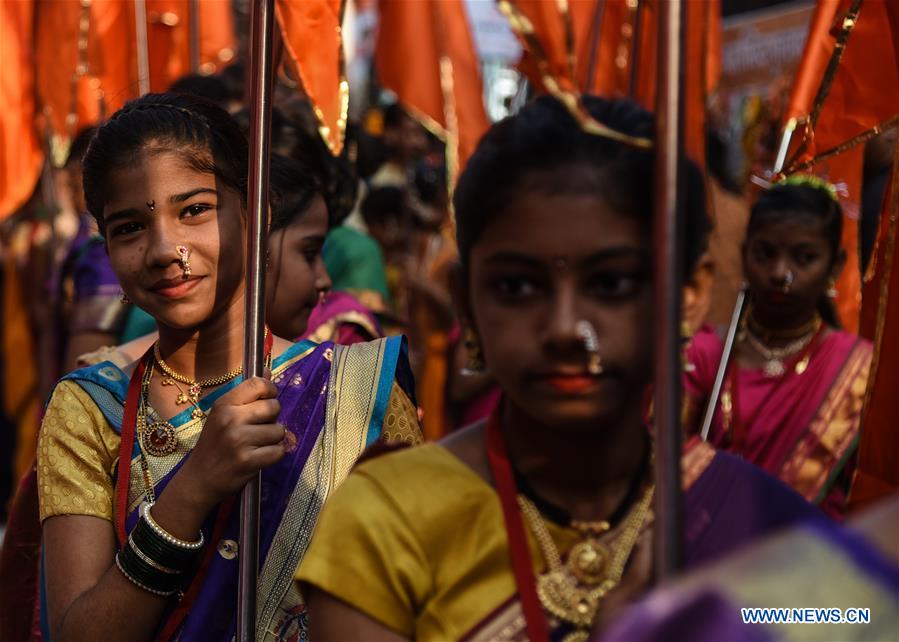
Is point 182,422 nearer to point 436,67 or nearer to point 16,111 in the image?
point 16,111

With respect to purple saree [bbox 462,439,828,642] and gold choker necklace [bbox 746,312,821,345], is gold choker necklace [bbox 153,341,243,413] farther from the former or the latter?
gold choker necklace [bbox 746,312,821,345]

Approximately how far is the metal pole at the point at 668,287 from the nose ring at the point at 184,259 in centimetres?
105

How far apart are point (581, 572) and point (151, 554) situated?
80 centimetres

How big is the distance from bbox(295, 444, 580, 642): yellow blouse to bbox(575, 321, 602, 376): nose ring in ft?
0.71

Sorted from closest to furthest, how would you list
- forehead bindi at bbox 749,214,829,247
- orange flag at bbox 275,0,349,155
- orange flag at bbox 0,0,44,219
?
orange flag at bbox 275,0,349,155, forehead bindi at bbox 749,214,829,247, orange flag at bbox 0,0,44,219

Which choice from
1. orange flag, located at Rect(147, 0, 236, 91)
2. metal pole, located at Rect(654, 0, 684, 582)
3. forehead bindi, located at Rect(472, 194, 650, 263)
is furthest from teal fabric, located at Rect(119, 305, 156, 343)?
metal pole, located at Rect(654, 0, 684, 582)

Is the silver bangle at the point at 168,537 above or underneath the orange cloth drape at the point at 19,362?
above

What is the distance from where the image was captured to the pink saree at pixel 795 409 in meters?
4.20

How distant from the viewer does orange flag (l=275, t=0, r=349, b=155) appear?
8.81 ft

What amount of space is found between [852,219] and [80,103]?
3447 millimetres

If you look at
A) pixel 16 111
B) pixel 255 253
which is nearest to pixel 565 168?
pixel 255 253

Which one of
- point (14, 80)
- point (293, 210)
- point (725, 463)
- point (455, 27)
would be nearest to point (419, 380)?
point (455, 27)

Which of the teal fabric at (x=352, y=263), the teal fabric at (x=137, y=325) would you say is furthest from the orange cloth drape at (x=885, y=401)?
Result: the teal fabric at (x=137, y=325)

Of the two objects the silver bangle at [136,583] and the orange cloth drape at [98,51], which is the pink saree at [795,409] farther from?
the orange cloth drape at [98,51]
